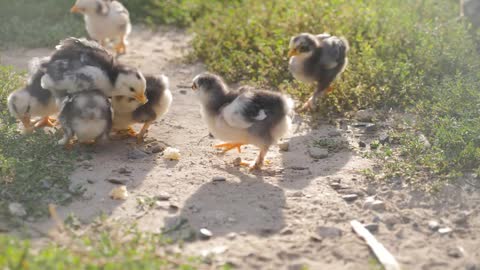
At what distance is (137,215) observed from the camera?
5367mm

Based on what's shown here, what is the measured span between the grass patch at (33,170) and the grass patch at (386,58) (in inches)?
116

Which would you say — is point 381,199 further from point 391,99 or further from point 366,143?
point 391,99

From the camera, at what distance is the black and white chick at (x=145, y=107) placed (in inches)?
266

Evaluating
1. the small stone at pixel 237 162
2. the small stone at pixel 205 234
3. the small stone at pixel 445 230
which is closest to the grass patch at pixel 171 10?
the small stone at pixel 237 162

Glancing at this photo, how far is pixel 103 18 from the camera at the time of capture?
9.62 metres

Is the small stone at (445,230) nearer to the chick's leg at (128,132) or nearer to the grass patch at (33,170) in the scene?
the grass patch at (33,170)

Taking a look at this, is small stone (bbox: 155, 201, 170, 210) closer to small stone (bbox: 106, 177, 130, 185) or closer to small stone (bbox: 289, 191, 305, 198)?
small stone (bbox: 106, 177, 130, 185)

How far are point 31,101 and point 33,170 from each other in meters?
1.13

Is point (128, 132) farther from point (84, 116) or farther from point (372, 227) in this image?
point (372, 227)

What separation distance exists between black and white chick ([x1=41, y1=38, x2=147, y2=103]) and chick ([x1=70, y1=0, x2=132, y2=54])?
291 centimetres

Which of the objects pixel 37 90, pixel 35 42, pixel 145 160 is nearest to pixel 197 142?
pixel 145 160

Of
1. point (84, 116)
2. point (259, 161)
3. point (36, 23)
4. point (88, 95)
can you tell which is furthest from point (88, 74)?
point (36, 23)

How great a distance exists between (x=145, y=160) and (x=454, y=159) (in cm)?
283

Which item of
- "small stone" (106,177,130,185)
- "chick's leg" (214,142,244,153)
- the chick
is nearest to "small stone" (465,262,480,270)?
"chick's leg" (214,142,244,153)
